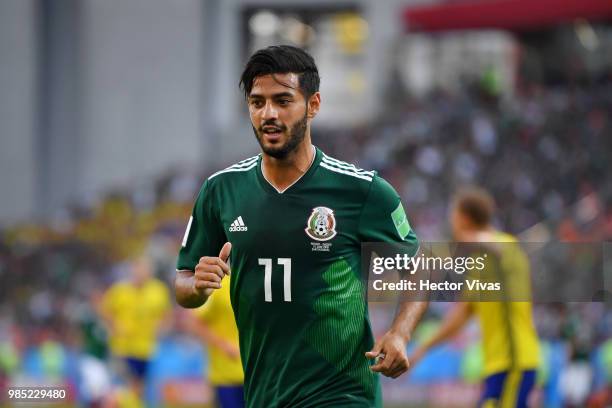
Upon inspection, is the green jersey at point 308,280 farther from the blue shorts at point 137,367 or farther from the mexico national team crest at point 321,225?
the blue shorts at point 137,367

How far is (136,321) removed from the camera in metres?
15.3

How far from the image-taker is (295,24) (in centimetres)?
3706

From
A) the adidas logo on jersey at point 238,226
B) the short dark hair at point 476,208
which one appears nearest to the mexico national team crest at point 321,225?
the adidas logo on jersey at point 238,226

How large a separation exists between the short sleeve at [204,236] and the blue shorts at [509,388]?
3.79 meters

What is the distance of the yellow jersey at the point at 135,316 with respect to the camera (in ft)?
50.2

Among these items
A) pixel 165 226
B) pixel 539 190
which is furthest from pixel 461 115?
pixel 165 226

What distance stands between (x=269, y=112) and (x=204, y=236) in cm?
66

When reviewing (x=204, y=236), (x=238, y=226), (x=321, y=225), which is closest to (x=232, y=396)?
(x=204, y=236)

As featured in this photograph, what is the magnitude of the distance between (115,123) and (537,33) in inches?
498

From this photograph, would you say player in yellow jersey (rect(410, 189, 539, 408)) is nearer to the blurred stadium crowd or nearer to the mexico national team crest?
the mexico national team crest

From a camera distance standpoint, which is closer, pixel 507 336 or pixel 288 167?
pixel 288 167

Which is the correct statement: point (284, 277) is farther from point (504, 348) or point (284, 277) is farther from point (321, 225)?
point (504, 348)

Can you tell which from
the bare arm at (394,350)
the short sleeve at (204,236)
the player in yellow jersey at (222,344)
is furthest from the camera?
the player in yellow jersey at (222,344)

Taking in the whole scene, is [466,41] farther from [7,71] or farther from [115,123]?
[7,71]
